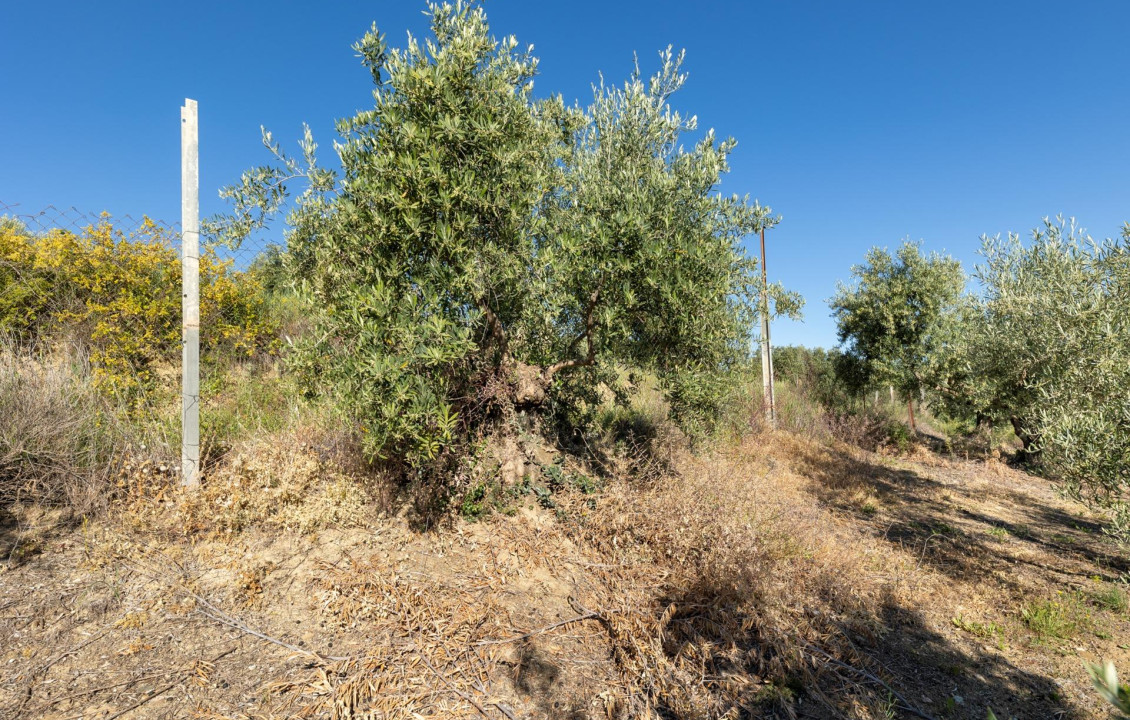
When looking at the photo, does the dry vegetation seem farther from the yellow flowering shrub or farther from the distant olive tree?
the distant olive tree

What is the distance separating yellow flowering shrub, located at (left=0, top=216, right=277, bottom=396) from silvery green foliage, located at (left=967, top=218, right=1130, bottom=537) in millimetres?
10793

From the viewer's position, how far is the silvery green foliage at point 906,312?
14578 millimetres

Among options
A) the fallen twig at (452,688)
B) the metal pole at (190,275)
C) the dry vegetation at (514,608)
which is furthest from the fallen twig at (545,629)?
the metal pole at (190,275)

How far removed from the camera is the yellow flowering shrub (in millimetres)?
8070

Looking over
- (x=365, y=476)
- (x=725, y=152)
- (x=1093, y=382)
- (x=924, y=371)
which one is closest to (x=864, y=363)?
(x=924, y=371)

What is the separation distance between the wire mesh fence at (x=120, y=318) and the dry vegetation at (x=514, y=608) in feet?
6.68

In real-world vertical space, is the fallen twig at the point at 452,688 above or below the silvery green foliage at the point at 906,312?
below

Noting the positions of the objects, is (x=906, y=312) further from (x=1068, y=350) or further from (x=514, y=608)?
(x=514, y=608)

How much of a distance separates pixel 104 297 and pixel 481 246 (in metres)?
7.14

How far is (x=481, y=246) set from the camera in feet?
18.4

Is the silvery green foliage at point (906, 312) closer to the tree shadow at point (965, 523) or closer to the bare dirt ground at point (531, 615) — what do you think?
the tree shadow at point (965, 523)

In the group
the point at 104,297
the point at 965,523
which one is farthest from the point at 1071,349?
the point at 104,297

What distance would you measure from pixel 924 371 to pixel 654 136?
1156cm

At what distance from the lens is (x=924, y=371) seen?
1403 cm
